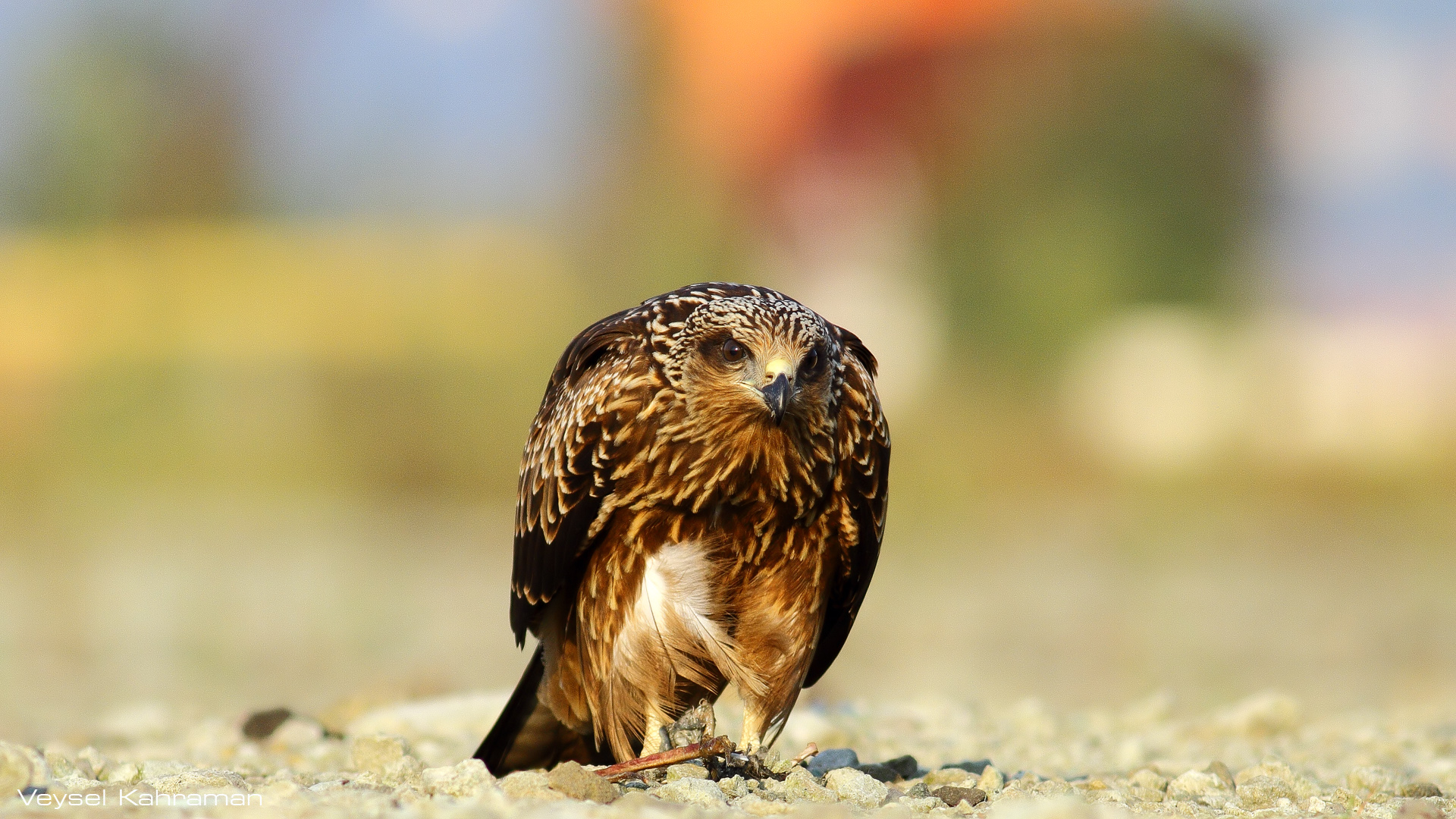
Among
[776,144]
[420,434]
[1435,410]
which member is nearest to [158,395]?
[420,434]

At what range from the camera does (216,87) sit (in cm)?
2762

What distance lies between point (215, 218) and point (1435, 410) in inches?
705

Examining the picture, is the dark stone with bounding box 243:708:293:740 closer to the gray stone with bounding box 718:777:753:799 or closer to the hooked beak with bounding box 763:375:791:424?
the gray stone with bounding box 718:777:753:799

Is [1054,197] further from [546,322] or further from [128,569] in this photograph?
[128,569]

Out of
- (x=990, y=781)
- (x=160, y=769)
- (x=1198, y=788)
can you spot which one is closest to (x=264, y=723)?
(x=160, y=769)

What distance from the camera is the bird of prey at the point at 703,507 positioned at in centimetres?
497

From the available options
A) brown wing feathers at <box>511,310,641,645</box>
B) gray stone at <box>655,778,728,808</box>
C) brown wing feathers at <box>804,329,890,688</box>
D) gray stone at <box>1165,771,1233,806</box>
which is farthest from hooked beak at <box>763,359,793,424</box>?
gray stone at <box>1165,771,1233,806</box>

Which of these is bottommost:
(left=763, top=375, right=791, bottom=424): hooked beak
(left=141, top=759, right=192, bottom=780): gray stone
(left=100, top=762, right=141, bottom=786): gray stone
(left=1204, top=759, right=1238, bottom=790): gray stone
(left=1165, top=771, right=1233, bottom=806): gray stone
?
(left=100, top=762, right=141, bottom=786): gray stone

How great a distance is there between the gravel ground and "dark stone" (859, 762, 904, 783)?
1 cm

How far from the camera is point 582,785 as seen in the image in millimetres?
4168

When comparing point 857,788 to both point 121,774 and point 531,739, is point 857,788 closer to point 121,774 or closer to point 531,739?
point 531,739

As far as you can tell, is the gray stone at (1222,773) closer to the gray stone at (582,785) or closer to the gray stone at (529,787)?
the gray stone at (582,785)

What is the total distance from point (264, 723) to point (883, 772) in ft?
8.39

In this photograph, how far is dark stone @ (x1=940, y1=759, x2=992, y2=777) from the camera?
213 inches
